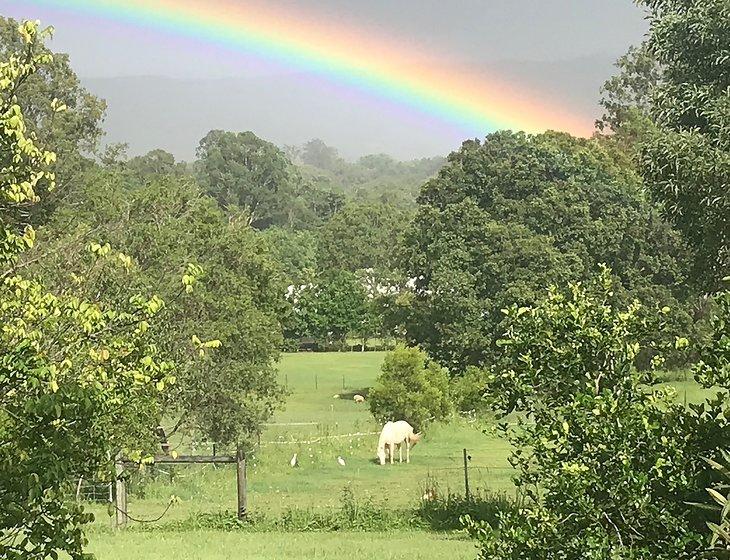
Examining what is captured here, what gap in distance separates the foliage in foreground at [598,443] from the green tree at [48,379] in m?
2.31

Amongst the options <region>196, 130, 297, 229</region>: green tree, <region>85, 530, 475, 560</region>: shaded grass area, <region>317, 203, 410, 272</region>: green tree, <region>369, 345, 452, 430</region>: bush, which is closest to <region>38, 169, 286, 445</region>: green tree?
<region>85, 530, 475, 560</region>: shaded grass area

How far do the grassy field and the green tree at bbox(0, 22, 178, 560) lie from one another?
301 centimetres

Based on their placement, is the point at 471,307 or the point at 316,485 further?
the point at 471,307

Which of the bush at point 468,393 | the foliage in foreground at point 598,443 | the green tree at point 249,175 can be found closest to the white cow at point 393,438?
the bush at point 468,393

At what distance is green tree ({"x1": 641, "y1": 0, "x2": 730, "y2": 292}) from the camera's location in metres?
11.6

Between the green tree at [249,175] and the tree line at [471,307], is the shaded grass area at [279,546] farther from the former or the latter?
the green tree at [249,175]

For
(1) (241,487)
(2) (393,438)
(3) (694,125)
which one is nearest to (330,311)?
(2) (393,438)

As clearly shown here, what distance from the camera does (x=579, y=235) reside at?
121 ft

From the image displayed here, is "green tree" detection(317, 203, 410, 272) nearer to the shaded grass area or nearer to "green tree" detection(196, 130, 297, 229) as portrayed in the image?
"green tree" detection(196, 130, 297, 229)

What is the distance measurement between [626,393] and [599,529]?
113 cm

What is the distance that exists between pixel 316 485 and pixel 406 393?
329 inches

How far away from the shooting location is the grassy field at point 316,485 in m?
13.1

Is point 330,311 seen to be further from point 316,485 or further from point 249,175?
point 249,175

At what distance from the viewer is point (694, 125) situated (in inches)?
496
